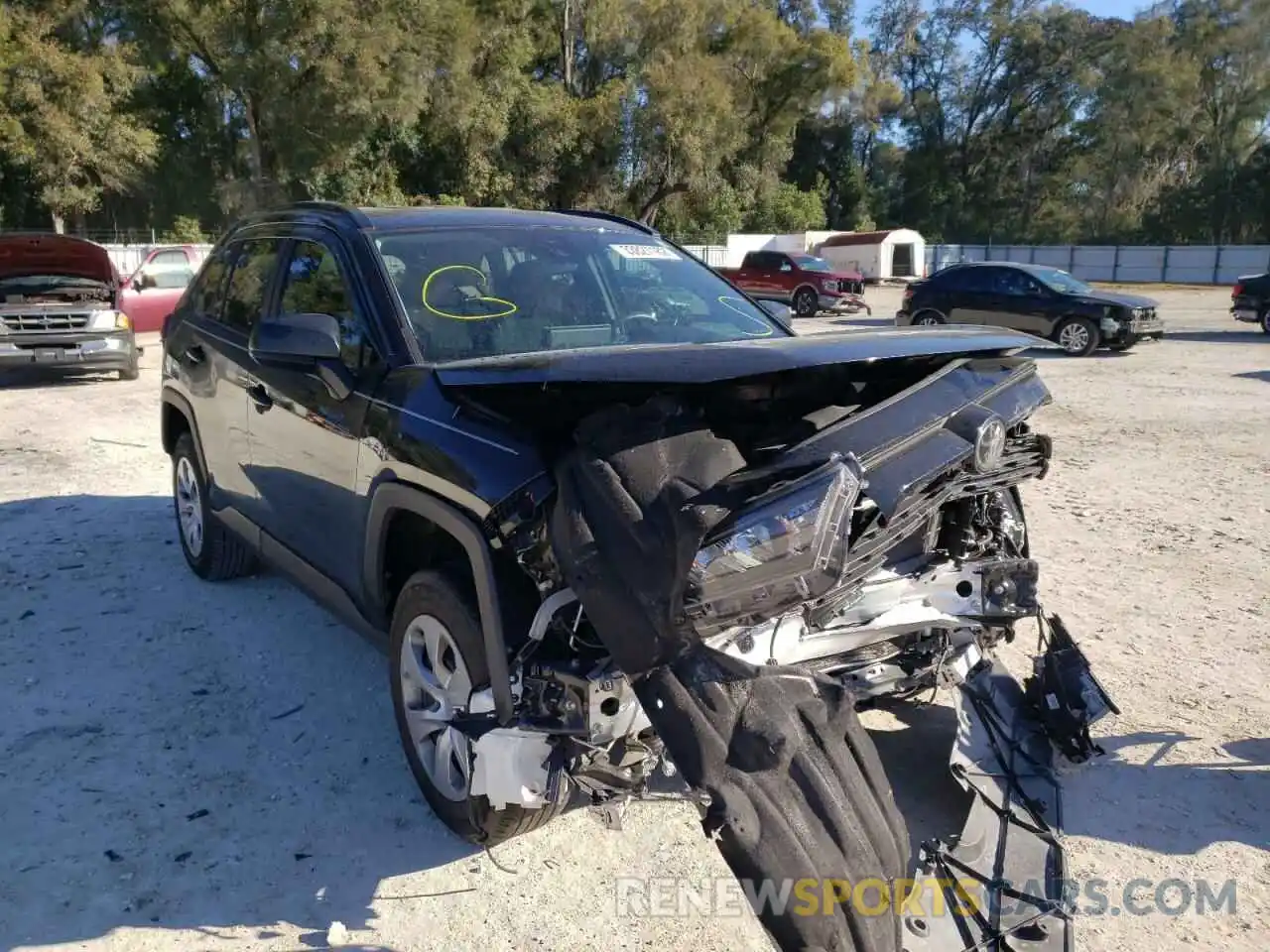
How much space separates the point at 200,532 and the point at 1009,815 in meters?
4.23

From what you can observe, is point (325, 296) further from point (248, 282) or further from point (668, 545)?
point (668, 545)

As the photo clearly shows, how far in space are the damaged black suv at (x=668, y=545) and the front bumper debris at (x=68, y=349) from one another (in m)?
9.69

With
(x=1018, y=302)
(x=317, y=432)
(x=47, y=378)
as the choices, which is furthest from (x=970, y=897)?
(x=1018, y=302)

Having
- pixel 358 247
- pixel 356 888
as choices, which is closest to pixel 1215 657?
pixel 356 888

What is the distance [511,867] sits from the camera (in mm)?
3160

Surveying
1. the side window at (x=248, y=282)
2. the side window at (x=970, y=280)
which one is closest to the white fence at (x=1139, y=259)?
the side window at (x=970, y=280)

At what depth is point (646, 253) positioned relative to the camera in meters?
4.48

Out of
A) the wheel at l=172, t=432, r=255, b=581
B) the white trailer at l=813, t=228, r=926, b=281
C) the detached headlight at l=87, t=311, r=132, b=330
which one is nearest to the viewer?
the wheel at l=172, t=432, r=255, b=581

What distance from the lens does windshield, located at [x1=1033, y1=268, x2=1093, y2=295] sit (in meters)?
17.2

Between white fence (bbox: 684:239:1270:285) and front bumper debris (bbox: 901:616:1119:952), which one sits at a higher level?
white fence (bbox: 684:239:1270:285)

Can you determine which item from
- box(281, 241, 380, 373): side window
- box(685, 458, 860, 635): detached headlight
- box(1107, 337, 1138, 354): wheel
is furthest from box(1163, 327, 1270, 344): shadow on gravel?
box(685, 458, 860, 635): detached headlight

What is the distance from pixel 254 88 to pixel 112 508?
28.8 metres

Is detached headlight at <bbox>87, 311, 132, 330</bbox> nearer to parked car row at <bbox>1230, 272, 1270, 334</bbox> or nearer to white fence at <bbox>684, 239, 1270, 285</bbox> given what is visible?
parked car row at <bbox>1230, 272, 1270, 334</bbox>

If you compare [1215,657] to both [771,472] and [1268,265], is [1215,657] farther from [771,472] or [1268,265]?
[1268,265]
